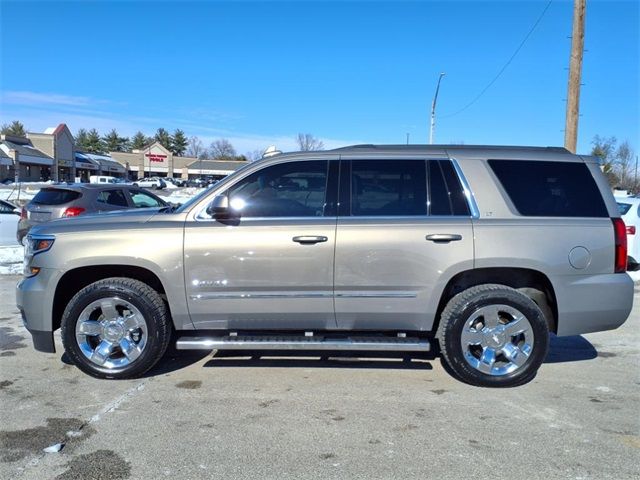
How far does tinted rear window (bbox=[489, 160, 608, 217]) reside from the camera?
4.50 metres

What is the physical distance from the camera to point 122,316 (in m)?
4.55

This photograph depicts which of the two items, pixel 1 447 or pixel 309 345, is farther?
pixel 309 345

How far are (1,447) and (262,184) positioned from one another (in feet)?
8.63

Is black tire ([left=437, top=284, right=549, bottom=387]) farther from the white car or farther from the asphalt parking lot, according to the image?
the white car

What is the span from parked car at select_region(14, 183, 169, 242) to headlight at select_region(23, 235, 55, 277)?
603 centimetres

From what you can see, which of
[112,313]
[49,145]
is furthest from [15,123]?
[112,313]

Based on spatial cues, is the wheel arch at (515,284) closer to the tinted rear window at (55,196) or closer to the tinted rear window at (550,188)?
the tinted rear window at (550,188)

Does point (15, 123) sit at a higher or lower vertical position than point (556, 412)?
higher

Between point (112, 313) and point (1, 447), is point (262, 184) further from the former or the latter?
point (1, 447)

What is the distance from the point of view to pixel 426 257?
171 inches

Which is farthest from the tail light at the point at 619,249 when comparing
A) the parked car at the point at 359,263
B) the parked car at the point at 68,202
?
the parked car at the point at 68,202

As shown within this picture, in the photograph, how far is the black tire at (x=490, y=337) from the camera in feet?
14.4

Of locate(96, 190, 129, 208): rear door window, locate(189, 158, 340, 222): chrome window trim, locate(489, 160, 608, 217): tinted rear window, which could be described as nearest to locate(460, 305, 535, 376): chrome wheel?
locate(489, 160, 608, 217): tinted rear window

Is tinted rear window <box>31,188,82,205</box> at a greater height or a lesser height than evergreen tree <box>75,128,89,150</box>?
lesser
